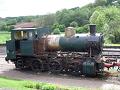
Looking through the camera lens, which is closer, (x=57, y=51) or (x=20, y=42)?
(x=57, y=51)

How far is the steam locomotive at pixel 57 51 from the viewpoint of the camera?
19469 mm

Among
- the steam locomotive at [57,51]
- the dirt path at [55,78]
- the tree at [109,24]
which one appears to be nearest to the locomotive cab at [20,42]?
the steam locomotive at [57,51]

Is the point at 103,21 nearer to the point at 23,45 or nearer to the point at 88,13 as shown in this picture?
the point at 88,13

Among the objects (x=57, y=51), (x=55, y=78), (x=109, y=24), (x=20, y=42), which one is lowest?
(x=55, y=78)

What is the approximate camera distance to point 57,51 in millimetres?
21453

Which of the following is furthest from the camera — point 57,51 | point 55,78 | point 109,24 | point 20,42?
point 109,24

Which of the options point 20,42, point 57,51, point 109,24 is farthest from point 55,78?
point 109,24

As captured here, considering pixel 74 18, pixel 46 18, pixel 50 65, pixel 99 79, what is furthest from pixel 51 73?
pixel 46 18

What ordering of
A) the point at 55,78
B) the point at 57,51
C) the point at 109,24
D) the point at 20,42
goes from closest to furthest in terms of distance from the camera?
the point at 55,78
the point at 57,51
the point at 20,42
the point at 109,24

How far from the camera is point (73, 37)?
67.1ft

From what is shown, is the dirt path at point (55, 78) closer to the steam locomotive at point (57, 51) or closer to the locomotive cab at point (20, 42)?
the steam locomotive at point (57, 51)

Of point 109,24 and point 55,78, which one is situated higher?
point 109,24

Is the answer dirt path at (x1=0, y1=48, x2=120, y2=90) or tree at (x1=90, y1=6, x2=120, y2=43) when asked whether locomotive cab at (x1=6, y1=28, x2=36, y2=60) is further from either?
tree at (x1=90, y1=6, x2=120, y2=43)

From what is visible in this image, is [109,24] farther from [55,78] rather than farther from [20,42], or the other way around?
[55,78]
